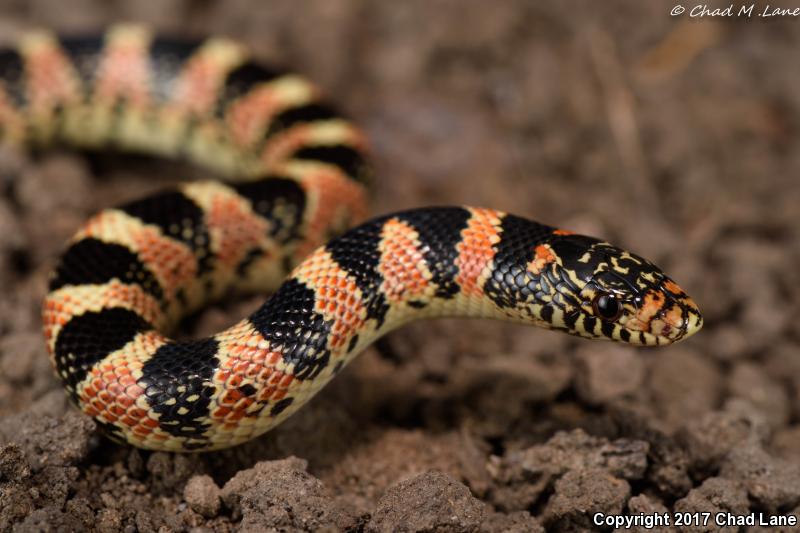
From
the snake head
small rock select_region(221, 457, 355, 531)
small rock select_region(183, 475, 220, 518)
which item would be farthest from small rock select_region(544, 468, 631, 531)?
small rock select_region(183, 475, 220, 518)

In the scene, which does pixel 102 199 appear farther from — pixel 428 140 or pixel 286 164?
pixel 428 140

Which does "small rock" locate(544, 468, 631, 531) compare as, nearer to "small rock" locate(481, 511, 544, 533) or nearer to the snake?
"small rock" locate(481, 511, 544, 533)

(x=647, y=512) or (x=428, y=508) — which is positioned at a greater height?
(x=647, y=512)

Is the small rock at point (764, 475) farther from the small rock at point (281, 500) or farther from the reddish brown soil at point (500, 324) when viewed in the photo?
the small rock at point (281, 500)

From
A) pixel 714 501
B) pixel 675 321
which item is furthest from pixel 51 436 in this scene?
pixel 714 501

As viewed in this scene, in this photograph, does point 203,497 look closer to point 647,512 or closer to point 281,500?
point 281,500

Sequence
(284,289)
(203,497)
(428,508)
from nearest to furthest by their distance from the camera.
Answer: (428,508)
(203,497)
(284,289)
